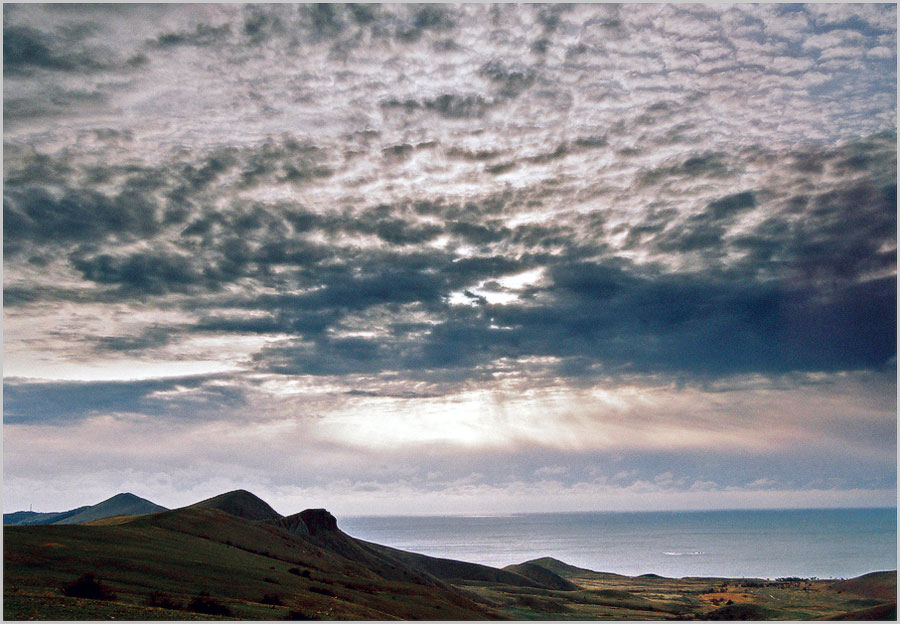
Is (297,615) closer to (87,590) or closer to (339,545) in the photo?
(87,590)

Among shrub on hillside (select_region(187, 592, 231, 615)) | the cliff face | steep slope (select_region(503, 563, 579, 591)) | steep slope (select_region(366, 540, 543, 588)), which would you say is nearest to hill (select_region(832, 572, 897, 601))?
steep slope (select_region(503, 563, 579, 591))

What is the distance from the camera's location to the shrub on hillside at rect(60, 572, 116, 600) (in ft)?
109

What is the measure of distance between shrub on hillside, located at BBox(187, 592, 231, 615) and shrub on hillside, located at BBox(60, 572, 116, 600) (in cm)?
423

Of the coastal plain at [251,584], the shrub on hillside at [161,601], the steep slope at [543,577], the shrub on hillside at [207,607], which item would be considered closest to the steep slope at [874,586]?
the coastal plain at [251,584]

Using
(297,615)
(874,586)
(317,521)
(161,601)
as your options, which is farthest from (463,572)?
(161,601)

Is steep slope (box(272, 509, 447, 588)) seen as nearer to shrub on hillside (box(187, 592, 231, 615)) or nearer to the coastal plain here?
the coastal plain

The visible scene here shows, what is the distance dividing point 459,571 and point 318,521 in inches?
1955

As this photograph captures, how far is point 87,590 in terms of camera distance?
110 feet

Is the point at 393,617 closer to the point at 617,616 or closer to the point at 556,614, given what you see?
the point at 556,614

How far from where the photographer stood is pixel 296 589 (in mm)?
51688

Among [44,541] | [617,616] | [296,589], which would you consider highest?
[44,541]

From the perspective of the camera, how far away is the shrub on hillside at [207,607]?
35719mm

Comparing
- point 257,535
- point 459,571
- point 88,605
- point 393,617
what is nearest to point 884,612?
point 393,617

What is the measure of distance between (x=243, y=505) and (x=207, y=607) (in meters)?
87.2
